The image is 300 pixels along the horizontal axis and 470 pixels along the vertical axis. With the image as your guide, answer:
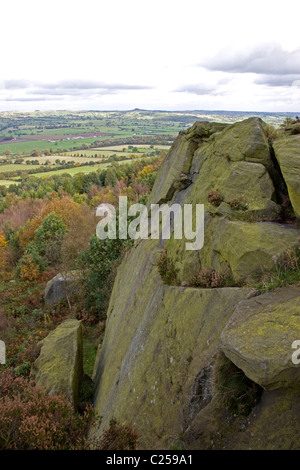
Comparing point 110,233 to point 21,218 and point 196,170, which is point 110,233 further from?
point 21,218

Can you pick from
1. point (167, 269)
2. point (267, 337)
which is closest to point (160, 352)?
point (167, 269)

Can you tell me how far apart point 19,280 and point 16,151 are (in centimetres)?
16418

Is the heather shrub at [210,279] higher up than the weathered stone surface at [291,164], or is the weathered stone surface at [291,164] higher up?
the weathered stone surface at [291,164]

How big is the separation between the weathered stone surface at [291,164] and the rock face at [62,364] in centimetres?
1114

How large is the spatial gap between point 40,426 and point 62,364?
277 inches

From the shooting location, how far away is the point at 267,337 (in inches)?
247

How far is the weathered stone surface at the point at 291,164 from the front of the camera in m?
9.12

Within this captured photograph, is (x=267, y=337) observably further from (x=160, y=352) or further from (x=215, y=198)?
(x=215, y=198)

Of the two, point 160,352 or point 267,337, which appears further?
point 160,352

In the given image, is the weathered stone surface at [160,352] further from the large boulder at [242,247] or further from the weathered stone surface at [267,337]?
the large boulder at [242,247]

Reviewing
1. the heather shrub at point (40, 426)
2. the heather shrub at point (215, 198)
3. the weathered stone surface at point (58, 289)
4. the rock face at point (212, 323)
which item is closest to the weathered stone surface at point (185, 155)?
the rock face at point (212, 323)

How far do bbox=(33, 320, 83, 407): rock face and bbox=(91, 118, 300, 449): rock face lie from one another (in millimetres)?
1369

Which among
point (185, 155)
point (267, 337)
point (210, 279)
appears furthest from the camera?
point (185, 155)

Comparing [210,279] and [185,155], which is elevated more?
[185,155]
